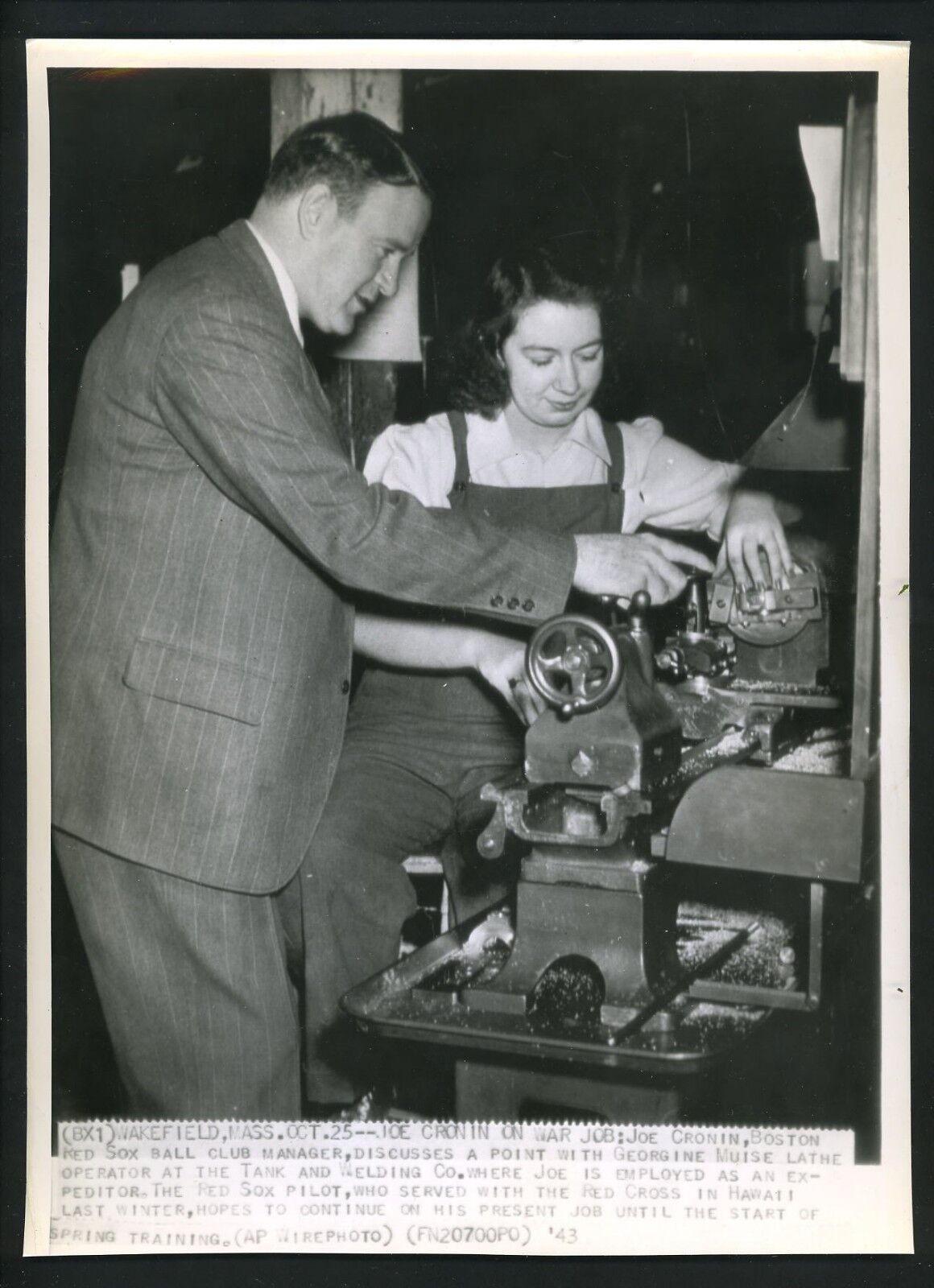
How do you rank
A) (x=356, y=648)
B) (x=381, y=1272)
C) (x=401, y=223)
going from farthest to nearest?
(x=356, y=648) → (x=401, y=223) → (x=381, y=1272)

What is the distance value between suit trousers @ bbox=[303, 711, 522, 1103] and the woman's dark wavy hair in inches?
21.4

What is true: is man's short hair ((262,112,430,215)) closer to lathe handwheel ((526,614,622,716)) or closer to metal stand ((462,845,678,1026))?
lathe handwheel ((526,614,622,716))

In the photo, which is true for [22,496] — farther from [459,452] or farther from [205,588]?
[459,452]

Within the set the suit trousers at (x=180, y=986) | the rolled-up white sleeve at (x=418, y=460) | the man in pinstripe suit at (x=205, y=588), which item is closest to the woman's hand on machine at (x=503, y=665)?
the man in pinstripe suit at (x=205, y=588)

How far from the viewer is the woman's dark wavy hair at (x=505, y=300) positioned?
6.29ft

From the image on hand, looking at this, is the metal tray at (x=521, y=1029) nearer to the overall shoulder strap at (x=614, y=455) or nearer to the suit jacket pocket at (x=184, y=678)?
the suit jacket pocket at (x=184, y=678)

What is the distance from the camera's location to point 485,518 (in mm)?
1968

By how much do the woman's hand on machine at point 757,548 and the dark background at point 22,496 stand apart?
0.30 m

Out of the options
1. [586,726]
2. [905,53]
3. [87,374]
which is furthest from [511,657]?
[905,53]

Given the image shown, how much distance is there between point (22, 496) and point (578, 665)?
0.83 m

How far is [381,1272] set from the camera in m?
1.67

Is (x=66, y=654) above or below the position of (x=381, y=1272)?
above

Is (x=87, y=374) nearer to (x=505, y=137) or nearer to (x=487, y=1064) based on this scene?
(x=505, y=137)
